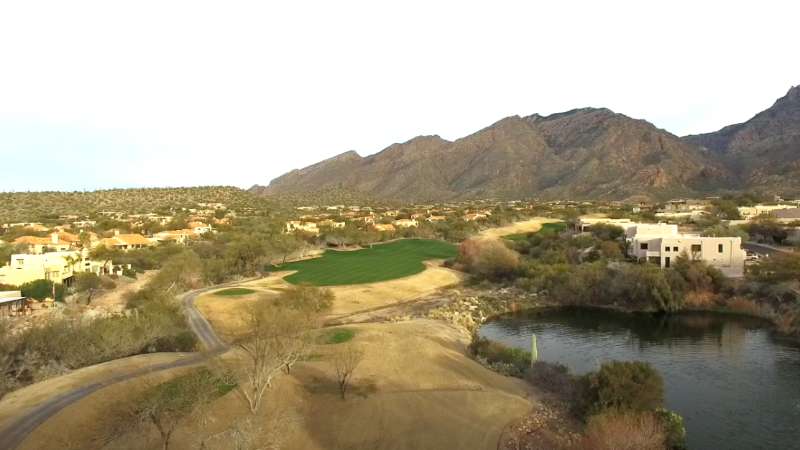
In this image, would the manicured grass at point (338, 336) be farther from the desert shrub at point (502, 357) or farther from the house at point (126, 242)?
the house at point (126, 242)

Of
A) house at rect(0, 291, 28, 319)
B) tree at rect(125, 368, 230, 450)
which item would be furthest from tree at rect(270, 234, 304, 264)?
tree at rect(125, 368, 230, 450)

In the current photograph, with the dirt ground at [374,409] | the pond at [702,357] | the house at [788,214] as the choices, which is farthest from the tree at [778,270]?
the house at [788,214]

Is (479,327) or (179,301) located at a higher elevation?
(179,301)

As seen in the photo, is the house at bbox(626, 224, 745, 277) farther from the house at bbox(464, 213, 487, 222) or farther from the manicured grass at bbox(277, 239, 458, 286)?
the house at bbox(464, 213, 487, 222)

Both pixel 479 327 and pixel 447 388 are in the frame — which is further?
pixel 479 327

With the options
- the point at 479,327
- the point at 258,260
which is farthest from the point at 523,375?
the point at 258,260

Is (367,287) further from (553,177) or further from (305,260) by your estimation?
(553,177)

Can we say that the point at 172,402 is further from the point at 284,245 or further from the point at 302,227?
the point at 302,227
